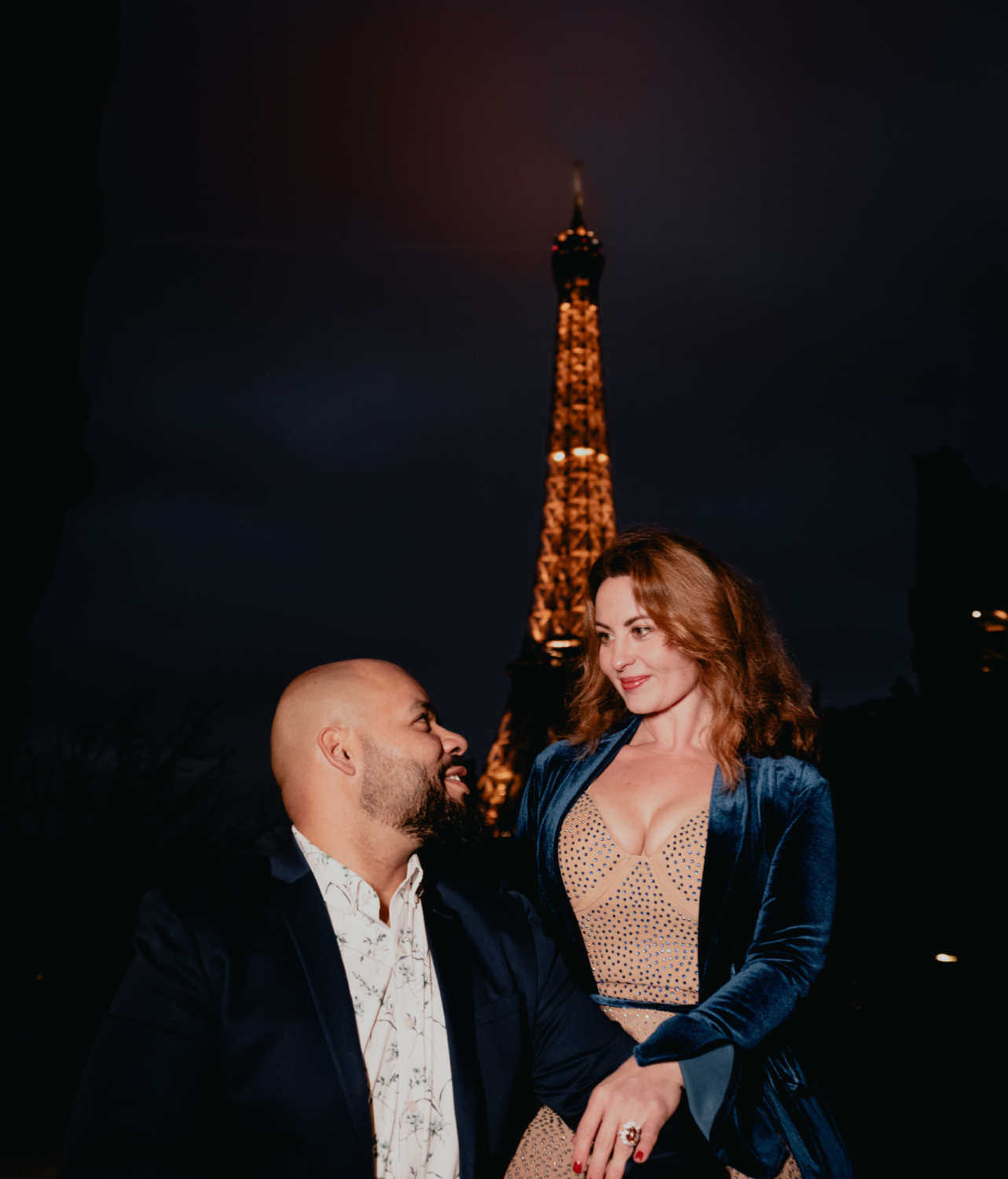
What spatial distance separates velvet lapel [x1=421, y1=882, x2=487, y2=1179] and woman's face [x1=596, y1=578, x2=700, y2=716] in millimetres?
924

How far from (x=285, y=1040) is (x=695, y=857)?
4.19 feet

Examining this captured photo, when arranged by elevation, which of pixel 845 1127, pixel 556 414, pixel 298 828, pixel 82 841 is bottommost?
pixel 845 1127

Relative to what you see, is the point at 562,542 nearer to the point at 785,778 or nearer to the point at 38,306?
the point at 38,306

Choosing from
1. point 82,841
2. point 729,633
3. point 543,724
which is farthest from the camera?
point 543,724

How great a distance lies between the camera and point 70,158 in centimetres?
641

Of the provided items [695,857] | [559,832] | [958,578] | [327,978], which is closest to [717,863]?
[695,857]

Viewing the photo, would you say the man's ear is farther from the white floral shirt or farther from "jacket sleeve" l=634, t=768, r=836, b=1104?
"jacket sleeve" l=634, t=768, r=836, b=1104

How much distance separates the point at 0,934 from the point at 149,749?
238cm

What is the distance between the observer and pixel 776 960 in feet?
6.86

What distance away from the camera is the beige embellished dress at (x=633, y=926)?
7.50 ft

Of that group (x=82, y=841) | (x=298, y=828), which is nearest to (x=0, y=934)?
(x=82, y=841)

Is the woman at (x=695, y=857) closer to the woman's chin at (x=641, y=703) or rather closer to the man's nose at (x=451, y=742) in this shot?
the woman's chin at (x=641, y=703)

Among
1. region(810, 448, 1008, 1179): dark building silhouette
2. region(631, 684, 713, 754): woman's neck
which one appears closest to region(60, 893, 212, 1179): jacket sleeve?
region(631, 684, 713, 754): woman's neck

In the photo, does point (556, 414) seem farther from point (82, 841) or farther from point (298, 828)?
point (298, 828)
